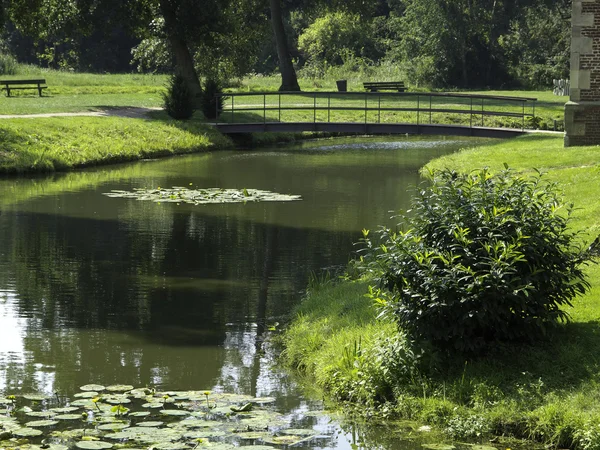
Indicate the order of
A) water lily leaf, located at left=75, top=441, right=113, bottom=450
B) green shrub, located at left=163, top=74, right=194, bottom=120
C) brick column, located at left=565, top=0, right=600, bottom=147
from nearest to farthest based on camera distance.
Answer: water lily leaf, located at left=75, top=441, right=113, bottom=450 → brick column, located at left=565, top=0, right=600, bottom=147 → green shrub, located at left=163, top=74, right=194, bottom=120

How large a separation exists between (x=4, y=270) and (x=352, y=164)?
57.3 ft

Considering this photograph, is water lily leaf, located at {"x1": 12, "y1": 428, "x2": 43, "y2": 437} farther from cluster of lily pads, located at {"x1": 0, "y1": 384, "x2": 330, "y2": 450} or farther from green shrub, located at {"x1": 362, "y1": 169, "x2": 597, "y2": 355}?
green shrub, located at {"x1": 362, "y1": 169, "x2": 597, "y2": 355}

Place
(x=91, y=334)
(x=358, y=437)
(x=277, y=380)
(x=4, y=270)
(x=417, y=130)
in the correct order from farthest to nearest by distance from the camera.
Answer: (x=417, y=130) < (x=4, y=270) < (x=91, y=334) < (x=277, y=380) < (x=358, y=437)

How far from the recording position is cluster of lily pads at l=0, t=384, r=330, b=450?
327 inches

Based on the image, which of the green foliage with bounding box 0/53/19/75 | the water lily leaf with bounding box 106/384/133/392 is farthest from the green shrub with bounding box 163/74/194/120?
the water lily leaf with bounding box 106/384/133/392

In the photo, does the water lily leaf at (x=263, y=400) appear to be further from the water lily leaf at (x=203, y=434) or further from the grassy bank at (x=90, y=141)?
the grassy bank at (x=90, y=141)

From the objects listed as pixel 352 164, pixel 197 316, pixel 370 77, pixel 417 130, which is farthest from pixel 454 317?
pixel 370 77

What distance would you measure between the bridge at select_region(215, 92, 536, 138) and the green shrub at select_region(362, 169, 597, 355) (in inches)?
909

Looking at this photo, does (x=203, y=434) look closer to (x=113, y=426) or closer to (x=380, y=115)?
(x=113, y=426)

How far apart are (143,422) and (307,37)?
64.7 meters

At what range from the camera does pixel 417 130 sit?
113ft

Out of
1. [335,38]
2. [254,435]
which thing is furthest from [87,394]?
[335,38]

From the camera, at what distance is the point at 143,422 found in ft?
28.9

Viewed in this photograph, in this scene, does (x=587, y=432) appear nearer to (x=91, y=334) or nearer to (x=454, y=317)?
(x=454, y=317)
